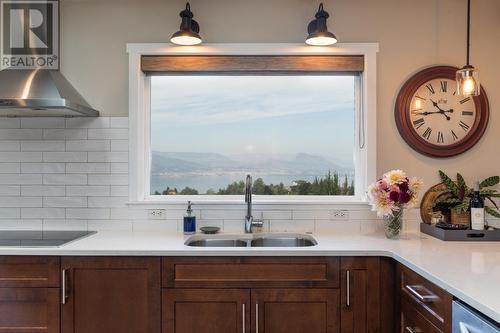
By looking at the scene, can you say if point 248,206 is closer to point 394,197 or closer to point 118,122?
point 394,197

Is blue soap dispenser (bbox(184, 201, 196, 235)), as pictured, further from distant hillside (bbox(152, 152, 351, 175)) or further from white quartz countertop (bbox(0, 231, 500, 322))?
distant hillside (bbox(152, 152, 351, 175))

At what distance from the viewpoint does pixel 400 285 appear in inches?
80.0

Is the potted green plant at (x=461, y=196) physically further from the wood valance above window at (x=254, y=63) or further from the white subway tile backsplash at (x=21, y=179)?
the white subway tile backsplash at (x=21, y=179)

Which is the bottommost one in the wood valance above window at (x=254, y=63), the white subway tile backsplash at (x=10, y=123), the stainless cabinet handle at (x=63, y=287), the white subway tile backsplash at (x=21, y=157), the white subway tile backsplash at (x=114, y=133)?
the stainless cabinet handle at (x=63, y=287)

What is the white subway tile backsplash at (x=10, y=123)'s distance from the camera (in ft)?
Result: 9.02

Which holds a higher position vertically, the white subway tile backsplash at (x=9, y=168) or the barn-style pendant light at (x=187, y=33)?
the barn-style pendant light at (x=187, y=33)

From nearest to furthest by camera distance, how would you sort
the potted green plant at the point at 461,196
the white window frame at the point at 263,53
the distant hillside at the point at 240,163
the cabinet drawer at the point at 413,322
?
the cabinet drawer at the point at 413,322, the potted green plant at the point at 461,196, the white window frame at the point at 263,53, the distant hillside at the point at 240,163

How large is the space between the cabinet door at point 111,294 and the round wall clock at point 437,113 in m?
1.87

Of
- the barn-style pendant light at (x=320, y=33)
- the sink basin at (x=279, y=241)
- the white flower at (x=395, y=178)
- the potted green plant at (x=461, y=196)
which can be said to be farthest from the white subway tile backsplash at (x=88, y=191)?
the potted green plant at (x=461, y=196)

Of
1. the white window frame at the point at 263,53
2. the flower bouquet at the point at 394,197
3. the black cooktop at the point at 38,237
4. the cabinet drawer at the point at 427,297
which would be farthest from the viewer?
the white window frame at the point at 263,53

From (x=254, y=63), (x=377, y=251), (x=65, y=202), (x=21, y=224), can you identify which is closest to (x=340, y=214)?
(x=377, y=251)

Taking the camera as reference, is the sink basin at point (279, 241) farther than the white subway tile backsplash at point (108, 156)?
No

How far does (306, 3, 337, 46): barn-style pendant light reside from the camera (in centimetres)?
239

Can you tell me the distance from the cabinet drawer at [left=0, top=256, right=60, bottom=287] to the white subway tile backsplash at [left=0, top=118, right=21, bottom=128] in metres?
1.04
